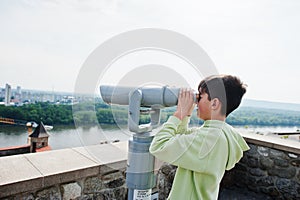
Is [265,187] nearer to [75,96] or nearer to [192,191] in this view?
[192,191]

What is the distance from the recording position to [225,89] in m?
0.91

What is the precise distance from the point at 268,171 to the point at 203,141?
213cm

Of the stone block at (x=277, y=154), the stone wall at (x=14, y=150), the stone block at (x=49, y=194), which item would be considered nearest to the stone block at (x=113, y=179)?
the stone block at (x=49, y=194)

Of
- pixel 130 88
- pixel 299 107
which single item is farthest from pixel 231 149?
pixel 299 107

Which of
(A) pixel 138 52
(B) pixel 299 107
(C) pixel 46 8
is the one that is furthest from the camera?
(B) pixel 299 107

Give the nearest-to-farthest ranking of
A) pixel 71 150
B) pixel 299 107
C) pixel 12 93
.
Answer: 1. pixel 71 150
2. pixel 12 93
3. pixel 299 107

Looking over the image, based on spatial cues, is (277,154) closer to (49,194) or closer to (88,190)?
(88,190)

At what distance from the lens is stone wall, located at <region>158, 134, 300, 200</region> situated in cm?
241

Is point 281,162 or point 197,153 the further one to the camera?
point 281,162

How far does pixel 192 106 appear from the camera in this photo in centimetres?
89

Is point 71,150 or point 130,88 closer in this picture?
point 130,88

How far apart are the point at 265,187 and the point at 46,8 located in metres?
3.12

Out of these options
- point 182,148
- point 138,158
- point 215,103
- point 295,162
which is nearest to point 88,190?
point 138,158

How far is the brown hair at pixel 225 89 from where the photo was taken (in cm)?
88
